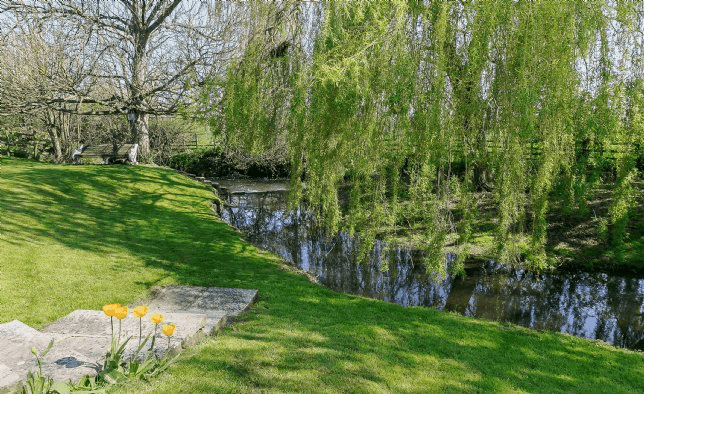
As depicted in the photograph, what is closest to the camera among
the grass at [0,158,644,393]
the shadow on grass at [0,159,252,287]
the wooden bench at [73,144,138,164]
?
the grass at [0,158,644,393]

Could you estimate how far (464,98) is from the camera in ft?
13.9

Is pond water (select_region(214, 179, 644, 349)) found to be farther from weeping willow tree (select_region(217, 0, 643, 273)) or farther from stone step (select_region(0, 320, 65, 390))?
stone step (select_region(0, 320, 65, 390))

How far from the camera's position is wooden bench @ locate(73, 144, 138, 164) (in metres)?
12.8

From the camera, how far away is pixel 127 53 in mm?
10328

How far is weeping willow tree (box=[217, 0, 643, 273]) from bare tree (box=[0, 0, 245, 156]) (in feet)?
18.4

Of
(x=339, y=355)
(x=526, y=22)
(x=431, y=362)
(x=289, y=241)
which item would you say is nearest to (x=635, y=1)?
(x=526, y=22)

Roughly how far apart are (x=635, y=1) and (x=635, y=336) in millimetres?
3282

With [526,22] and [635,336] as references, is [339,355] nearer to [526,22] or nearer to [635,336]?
[526,22]

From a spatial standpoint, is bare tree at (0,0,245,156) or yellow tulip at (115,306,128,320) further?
bare tree at (0,0,245,156)

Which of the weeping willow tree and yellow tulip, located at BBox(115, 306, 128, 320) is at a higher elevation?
the weeping willow tree

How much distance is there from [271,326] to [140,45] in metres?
9.10

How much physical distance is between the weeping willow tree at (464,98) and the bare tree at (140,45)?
5.61 metres

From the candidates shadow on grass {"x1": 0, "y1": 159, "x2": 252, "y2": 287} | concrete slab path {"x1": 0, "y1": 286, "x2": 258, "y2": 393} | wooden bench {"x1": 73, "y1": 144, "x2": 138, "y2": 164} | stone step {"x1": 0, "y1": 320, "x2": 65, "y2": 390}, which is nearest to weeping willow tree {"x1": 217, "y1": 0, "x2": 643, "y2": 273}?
concrete slab path {"x1": 0, "y1": 286, "x2": 258, "y2": 393}

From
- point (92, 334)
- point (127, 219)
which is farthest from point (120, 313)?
point (127, 219)
